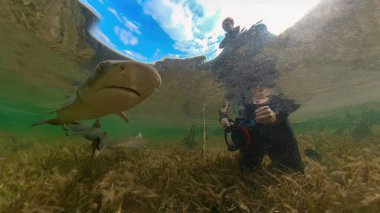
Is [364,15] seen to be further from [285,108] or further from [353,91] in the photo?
[353,91]

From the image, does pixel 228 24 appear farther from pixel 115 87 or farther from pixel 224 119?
pixel 115 87

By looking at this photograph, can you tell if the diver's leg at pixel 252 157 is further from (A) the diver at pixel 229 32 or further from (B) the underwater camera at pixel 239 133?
(A) the diver at pixel 229 32

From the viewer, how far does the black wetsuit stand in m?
5.89

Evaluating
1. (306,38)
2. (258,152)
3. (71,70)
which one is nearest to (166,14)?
(258,152)

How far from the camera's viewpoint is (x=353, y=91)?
25438 mm

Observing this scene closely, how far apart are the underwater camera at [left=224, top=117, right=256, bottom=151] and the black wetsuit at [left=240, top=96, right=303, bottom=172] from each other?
55cm

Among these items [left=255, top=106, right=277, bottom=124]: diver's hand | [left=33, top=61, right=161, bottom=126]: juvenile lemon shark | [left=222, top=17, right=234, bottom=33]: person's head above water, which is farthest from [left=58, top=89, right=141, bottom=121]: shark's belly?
[left=222, top=17, right=234, bottom=33]: person's head above water

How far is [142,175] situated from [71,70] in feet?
47.3

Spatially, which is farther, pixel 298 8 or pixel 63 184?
pixel 298 8

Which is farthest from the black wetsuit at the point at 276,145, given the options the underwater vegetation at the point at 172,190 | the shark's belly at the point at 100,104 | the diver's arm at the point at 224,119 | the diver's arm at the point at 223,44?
the diver's arm at the point at 223,44

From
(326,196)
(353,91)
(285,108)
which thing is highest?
(353,91)

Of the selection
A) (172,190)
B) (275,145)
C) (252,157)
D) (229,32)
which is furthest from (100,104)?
(229,32)

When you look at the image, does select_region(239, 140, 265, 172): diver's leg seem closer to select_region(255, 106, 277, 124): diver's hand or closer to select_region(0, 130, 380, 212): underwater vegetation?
select_region(0, 130, 380, 212): underwater vegetation

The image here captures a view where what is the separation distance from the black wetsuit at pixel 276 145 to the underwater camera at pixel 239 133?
0.55m
